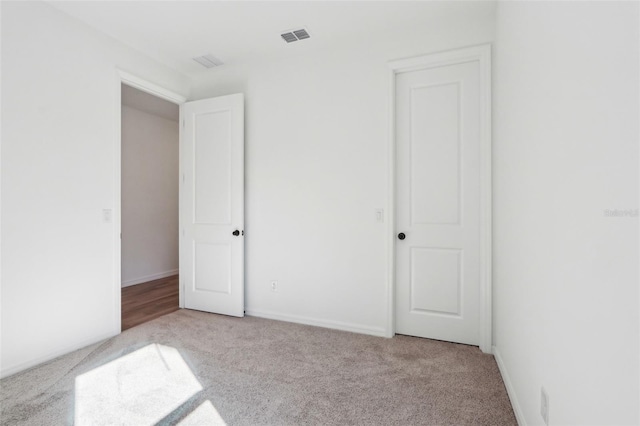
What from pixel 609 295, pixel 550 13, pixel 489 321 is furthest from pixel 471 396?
pixel 550 13

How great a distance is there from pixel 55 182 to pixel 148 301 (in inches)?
82.1

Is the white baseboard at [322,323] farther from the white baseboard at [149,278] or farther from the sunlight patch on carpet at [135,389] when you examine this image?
the white baseboard at [149,278]

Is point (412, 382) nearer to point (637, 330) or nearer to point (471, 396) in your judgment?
point (471, 396)

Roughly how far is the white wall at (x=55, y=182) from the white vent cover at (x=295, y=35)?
5.10 feet

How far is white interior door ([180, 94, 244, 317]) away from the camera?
3500 millimetres

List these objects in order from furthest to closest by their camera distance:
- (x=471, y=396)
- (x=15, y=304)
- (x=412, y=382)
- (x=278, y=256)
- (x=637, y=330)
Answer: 1. (x=278, y=256)
2. (x=15, y=304)
3. (x=412, y=382)
4. (x=471, y=396)
5. (x=637, y=330)

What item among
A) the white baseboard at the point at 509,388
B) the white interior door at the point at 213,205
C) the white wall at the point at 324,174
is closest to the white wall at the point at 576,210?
the white baseboard at the point at 509,388

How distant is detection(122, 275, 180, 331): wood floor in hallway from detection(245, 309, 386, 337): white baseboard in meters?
1.08

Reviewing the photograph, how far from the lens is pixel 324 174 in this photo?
10.5 feet

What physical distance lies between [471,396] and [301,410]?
1.04m

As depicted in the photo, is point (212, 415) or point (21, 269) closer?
point (212, 415)

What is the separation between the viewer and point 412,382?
2.14 m

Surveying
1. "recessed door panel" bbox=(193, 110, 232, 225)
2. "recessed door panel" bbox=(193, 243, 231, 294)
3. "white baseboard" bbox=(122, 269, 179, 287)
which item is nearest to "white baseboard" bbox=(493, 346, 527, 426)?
"recessed door panel" bbox=(193, 243, 231, 294)

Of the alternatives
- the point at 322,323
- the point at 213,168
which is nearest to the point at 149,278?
the point at 213,168
